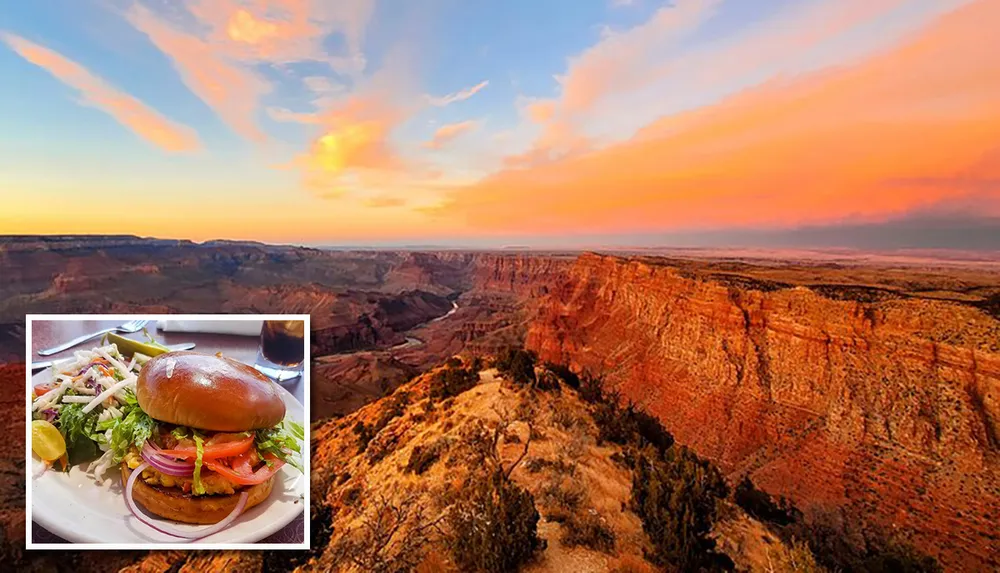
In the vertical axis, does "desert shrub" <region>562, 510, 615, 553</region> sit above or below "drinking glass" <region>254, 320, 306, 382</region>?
below

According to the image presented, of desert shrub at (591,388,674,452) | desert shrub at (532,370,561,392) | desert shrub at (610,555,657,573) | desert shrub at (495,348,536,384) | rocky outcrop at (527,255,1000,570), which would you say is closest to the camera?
desert shrub at (610,555,657,573)

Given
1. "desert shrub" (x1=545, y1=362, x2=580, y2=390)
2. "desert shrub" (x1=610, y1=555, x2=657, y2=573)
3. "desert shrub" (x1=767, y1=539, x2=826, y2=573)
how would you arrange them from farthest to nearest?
"desert shrub" (x1=545, y1=362, x2=580, y2=390)
"desert shrub" (x1=767, y1=539, x2=826, y2=573)
"desert shrub" (x1=610, y1=555, x2=657, y2=573)

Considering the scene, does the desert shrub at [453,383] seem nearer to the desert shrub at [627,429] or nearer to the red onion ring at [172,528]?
the desert shrub at [627,429]

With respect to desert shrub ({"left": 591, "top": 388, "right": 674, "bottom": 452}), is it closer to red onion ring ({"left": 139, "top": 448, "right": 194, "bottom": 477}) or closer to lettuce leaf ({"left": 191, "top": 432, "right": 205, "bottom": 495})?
lettuce leaf ({"left": 191, "top": 432, "right": 205, "bottom": 495})

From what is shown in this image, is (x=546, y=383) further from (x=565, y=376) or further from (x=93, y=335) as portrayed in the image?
(x=93, y=335)

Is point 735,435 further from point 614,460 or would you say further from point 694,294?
point 614,460

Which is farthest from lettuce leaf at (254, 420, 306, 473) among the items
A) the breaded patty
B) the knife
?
the knife

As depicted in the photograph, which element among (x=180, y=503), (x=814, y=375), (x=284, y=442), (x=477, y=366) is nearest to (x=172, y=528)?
(x=180, y=503)

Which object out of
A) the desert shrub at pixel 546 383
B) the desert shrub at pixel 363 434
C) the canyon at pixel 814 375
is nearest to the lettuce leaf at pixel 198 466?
the desert shrub at pixel 363 434

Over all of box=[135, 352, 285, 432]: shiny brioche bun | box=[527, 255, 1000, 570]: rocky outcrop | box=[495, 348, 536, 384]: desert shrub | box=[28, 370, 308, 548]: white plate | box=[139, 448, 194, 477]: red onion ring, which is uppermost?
box=[135, 352, 285, 432]: shiny brioche bun
